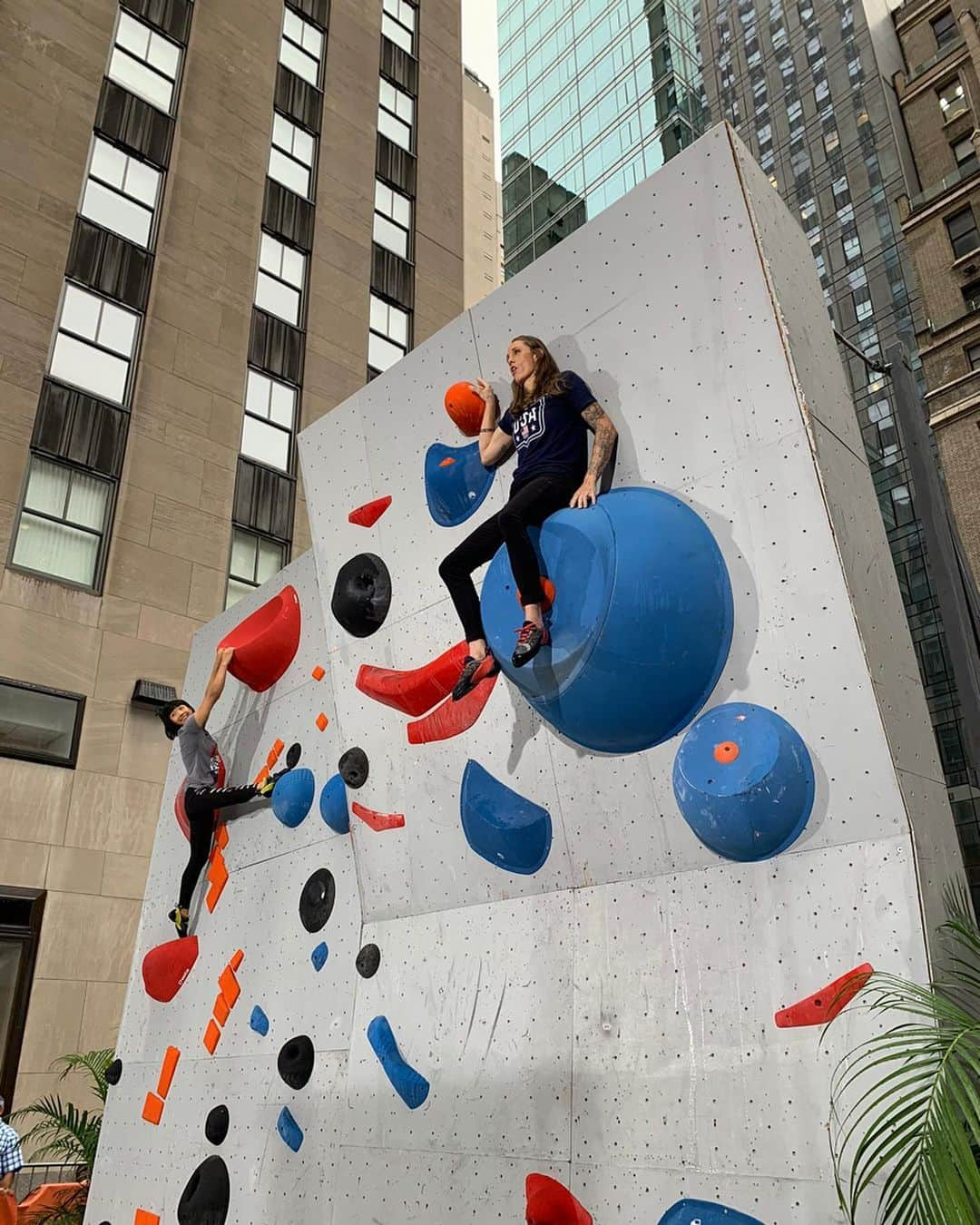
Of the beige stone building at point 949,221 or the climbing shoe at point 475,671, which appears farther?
the beige stone building at point 949,221

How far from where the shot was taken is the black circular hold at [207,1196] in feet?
22.0

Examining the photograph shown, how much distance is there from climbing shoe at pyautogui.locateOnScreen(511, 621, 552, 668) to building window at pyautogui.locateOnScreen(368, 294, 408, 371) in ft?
60.3

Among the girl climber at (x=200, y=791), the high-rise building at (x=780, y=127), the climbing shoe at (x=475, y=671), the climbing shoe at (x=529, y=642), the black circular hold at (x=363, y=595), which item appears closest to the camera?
the climbing shoe at (x=529, y=642)

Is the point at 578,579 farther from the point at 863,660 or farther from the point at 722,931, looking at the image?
the point at 722,931

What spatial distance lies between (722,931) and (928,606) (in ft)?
124

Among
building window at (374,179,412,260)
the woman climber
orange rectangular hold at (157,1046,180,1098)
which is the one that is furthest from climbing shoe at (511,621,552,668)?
building window at (374,179,412,260)

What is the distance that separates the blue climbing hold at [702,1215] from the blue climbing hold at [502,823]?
70.4 inches

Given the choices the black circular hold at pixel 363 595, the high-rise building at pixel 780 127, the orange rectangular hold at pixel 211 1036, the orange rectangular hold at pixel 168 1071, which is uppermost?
the high-rise building at pixel 780 127

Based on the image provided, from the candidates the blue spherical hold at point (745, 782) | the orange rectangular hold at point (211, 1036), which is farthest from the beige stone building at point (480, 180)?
the blue spherical hold at point (745, 782)

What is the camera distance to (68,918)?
13.8 m

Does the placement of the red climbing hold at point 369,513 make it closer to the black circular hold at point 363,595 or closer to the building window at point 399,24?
the black circular hold at point 363,595

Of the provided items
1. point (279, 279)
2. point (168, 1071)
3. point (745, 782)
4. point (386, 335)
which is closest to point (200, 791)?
point (168, 1071)

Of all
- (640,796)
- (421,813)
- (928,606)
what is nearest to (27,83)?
(421,813)

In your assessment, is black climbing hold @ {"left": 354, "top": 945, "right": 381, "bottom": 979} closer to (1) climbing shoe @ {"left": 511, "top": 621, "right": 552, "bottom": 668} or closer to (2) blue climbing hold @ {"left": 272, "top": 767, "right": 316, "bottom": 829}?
(2) blue climbing hold @ {"left": 272, "top": 767, "right": 316, "bottom": 829}
